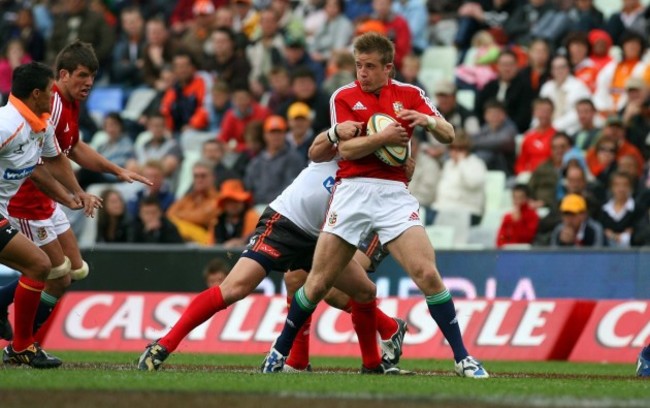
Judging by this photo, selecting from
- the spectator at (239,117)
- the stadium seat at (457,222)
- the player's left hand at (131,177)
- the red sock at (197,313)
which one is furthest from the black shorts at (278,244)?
the spectator at (239,117)

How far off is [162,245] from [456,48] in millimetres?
6709

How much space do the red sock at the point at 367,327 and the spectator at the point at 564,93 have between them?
8925 mm

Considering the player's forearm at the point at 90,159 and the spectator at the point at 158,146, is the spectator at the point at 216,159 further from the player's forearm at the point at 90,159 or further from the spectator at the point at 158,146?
the player's forearm at the point at 90,159

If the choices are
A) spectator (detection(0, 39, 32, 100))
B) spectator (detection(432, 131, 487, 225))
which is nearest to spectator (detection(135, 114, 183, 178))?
spectator (detection(0, 39, 32, 100))

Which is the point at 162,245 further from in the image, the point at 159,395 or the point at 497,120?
the point at 159,395

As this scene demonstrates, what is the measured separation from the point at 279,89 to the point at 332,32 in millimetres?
1991

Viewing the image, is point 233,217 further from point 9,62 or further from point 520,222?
point 9,62

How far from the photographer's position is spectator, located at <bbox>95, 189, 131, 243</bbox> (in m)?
19.9

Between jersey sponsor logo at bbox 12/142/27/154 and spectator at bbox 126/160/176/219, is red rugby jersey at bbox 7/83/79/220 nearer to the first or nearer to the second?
jersey sponsor logo at bbox 12/142/27/154

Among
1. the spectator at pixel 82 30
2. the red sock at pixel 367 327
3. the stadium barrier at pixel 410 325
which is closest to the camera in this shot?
the red sock at pixel 367 327

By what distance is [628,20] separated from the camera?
21703mm

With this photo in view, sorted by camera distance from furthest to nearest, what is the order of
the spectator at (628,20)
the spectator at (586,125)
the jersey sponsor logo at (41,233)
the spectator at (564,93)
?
the spectator at (628,20)
the spectator at (564,93)
the spectator at (586,125)
the jersey sponsor logo at (41,233)

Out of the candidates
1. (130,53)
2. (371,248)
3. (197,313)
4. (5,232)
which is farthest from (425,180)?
(5,232)

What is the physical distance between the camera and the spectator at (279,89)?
866 inches
